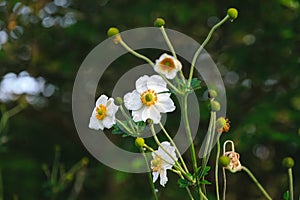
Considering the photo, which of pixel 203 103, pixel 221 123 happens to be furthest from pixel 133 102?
pixel 203 103

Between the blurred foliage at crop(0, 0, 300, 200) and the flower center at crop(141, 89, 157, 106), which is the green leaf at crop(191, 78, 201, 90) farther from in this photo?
the blurred foliage at crop(0, 0, 300, 200)

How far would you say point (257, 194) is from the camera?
280cm

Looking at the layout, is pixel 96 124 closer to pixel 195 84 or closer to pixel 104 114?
pixel 104 114

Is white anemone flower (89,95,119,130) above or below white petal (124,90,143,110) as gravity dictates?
below

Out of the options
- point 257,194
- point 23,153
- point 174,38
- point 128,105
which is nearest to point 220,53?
point 174,38

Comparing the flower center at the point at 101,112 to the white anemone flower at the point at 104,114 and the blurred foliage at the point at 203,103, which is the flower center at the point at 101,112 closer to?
the white anemone flower at the point at 104,114

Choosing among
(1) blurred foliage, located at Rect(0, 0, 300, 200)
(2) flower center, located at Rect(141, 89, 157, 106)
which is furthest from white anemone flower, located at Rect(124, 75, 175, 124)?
(1) blurred foliage, located at Rect(0, 0, 300, 200)

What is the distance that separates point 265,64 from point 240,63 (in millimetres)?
105

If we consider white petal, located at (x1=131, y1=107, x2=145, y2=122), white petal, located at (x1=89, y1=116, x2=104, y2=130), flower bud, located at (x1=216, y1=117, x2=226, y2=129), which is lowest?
white petal, located at (x1=89, y1=116, x2=104, y2=130)

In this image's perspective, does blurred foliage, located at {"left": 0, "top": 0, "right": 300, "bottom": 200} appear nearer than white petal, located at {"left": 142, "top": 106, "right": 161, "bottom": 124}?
No

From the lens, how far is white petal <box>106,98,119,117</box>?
0.77 metres

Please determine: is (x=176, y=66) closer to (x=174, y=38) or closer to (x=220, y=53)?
(x=174, y=38)

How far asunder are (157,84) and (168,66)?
0.17 ft

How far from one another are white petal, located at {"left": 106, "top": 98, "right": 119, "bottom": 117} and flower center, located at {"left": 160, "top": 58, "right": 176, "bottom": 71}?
104 mm
